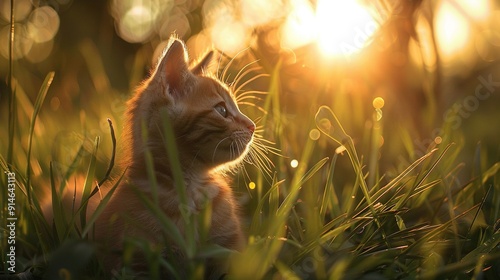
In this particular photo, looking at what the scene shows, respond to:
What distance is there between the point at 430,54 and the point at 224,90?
97 centimetres

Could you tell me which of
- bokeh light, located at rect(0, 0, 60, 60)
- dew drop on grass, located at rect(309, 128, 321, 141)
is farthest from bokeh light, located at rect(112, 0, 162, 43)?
dew drop on grass, located at rect(309, 128, 321, 141)

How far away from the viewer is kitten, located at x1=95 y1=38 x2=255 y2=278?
1.29 m

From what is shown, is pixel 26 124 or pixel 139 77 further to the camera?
pixel 139 77

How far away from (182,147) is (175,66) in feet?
0.71

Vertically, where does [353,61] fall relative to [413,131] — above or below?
above

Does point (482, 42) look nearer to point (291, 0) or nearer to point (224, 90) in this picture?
point (291, 0)

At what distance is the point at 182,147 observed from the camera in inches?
56.7

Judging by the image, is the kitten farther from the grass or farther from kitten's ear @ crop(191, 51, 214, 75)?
kitten's ear @ crop(191, 51, 214, 75)

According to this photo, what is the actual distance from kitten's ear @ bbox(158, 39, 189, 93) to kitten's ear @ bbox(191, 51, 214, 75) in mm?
284

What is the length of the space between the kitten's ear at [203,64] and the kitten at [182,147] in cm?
19

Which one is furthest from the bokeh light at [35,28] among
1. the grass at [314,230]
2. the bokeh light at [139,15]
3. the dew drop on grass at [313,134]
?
the dew drop on grass at [313,134]

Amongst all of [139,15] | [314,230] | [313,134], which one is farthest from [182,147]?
[139,15]

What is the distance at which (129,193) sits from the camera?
4.36 ft

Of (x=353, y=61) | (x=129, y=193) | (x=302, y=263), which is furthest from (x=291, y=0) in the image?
(x=302, y=263)
